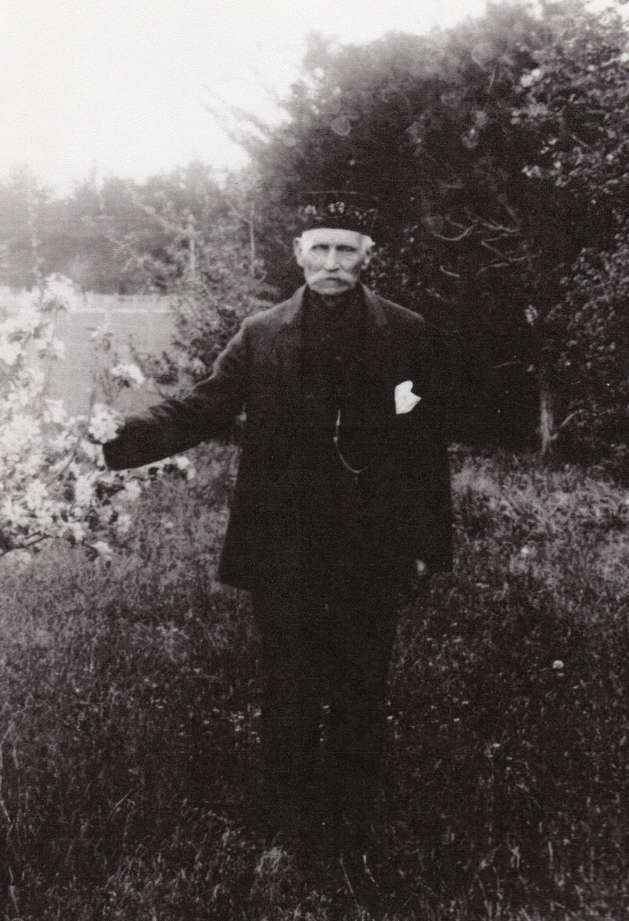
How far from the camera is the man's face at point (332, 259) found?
3.14m

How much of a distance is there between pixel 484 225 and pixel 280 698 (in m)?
7.60

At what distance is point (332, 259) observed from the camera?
3137 millimetres

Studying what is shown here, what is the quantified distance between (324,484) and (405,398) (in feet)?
1.35

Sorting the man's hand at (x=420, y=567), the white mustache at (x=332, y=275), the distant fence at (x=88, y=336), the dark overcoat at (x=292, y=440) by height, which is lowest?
the man's hand at (x=420, y=567)

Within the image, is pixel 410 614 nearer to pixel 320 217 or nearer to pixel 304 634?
pixel 304 634

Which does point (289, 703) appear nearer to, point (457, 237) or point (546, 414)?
point (457, 237)

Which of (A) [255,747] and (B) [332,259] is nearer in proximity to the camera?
(B) [332,259]

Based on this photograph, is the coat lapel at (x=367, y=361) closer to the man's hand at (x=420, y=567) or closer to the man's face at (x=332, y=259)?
the man's face at (x=332, y=259)

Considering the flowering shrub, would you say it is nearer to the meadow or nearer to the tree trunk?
the meadow

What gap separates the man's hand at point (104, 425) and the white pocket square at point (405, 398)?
0.94 m

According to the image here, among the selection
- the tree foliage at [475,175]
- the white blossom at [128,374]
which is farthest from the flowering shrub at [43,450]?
the tree foliage at [475,175]

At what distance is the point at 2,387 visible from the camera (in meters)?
3.29

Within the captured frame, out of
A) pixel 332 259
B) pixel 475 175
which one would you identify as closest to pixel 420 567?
pixel 332 259

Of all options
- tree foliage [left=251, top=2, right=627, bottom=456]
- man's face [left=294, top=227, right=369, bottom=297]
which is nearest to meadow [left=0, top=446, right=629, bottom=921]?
man's face [left=294, top=227, right=369, bottom=297]
